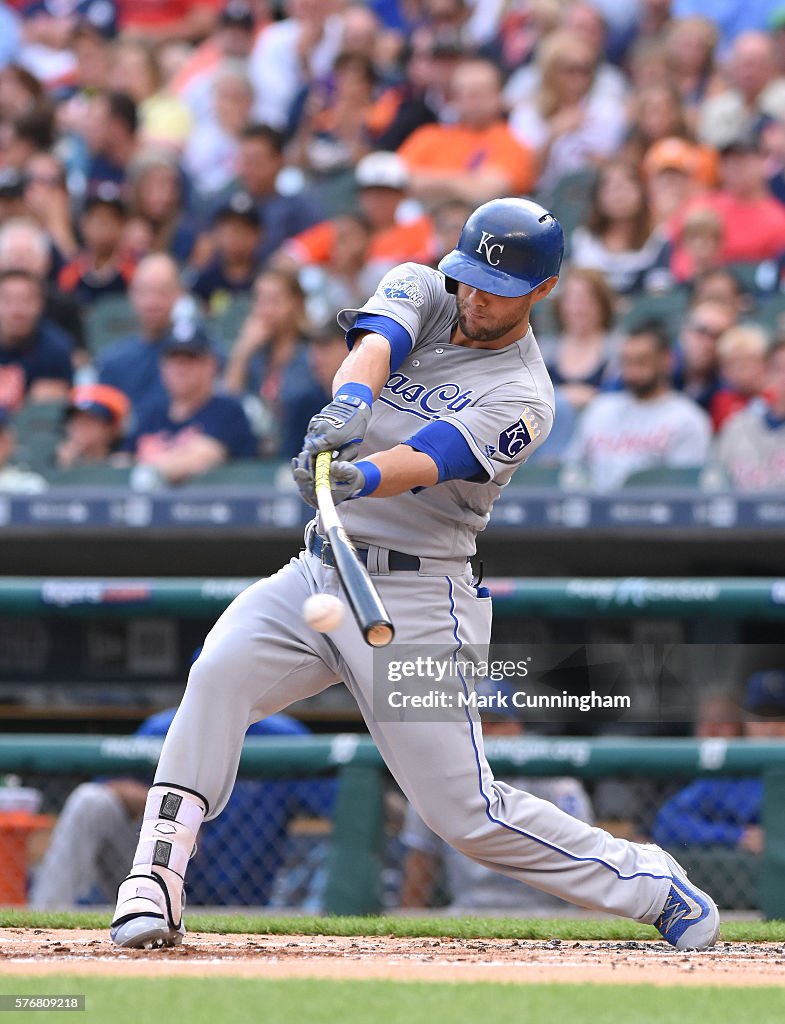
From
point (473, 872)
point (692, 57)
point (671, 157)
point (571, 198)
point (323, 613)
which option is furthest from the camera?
point (692, 57)

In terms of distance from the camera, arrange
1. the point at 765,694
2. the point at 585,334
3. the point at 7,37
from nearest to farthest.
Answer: the point at 765,694
the point at 585,334
the point at 7,37

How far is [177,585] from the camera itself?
19.0 feet

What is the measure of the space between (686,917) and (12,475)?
13.8 ft

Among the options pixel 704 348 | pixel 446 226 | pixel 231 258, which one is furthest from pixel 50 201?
pixel 704 348

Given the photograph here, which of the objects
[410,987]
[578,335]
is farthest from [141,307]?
[410,987]

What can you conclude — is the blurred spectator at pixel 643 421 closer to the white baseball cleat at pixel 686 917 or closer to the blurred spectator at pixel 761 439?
the blurred spectator at pixel 761 439

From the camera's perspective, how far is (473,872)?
217 inches

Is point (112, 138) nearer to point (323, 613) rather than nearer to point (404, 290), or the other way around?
point (404, 290)

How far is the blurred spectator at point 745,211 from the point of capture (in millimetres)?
8406

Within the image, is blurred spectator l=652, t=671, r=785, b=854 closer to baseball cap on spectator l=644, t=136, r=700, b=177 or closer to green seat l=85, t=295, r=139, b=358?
baseball cap on spectator l=644, t=136, r=700, b=177

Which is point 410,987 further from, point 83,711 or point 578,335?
point 578,335

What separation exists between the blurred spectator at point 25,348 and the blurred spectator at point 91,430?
2.41ft

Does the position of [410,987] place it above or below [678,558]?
below

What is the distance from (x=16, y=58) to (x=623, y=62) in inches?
172
